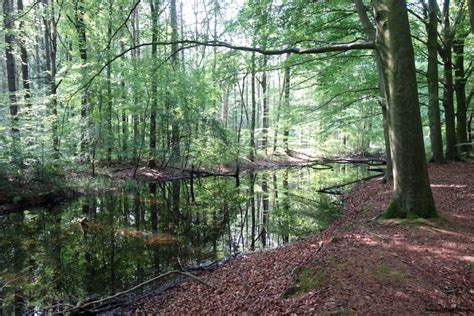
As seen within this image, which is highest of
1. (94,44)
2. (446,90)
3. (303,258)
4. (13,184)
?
(94,44)

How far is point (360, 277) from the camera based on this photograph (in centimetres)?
425

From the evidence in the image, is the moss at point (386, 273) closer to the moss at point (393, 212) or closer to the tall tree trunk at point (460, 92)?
the moss at point (393, 212)

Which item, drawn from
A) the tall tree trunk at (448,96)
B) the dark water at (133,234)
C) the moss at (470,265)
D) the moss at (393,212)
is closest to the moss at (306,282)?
the moss at (470,265)

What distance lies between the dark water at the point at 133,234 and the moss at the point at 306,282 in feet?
12.4

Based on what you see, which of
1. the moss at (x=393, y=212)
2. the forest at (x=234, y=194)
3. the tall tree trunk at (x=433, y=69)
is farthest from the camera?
the tall tree trunk at (x=433, y=69)

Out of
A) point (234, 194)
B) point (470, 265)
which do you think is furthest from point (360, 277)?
point (234, 194)

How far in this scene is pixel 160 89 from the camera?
20266 mm

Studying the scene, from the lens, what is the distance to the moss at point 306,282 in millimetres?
4355

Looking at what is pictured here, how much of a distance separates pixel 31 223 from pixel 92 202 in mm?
3299

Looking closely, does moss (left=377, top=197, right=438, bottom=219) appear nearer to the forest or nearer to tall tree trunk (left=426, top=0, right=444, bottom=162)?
the forest

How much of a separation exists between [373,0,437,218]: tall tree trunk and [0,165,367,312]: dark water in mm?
4160

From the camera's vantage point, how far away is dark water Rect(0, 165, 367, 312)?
7352 millimetres

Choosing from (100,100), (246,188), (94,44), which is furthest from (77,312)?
(94,44)

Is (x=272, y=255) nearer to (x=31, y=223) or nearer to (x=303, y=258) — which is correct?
(x=303, y=258)
